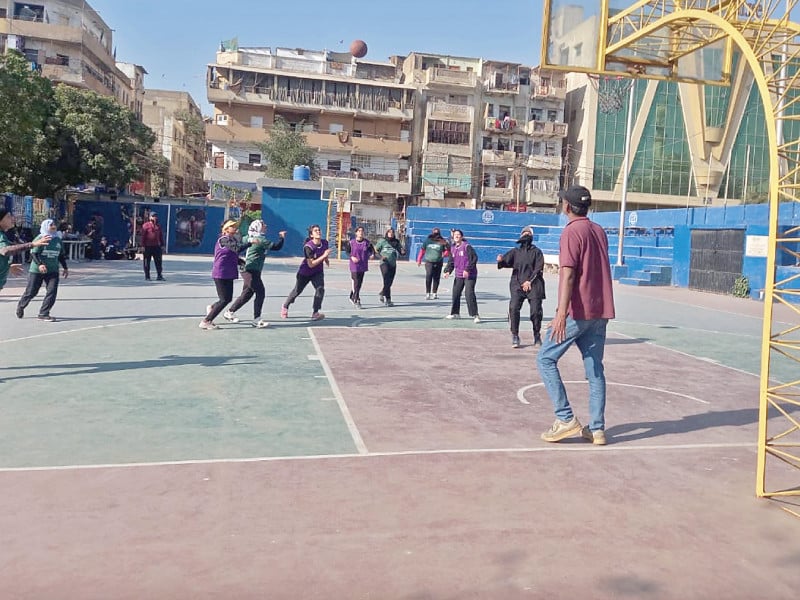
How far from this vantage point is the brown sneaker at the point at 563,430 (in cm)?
672

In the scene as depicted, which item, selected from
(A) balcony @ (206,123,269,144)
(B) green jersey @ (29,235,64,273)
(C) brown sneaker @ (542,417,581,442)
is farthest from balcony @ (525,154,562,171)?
(C) brown sneaker @ (542,417,581,442)

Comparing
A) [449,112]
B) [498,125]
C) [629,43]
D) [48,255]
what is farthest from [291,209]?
[629,43]

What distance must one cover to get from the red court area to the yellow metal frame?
0.48 metres

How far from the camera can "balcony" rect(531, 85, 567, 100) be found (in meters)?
62.6

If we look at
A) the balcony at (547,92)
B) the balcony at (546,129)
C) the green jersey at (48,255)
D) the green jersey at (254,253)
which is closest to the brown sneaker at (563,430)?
the green jersey at (254,253)

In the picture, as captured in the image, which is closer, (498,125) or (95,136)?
(95,136)

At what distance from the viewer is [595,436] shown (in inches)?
266

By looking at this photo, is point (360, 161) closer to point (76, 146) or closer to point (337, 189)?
point (337, 189)

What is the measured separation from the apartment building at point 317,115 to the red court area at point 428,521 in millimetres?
53567

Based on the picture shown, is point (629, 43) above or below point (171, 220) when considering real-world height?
above

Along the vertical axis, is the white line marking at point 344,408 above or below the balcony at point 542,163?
below

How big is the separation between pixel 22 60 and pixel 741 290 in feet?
78.1

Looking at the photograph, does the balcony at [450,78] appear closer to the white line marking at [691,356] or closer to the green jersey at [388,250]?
the green jersey at [388,250]

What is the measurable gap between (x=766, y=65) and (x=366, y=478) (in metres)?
4.57
